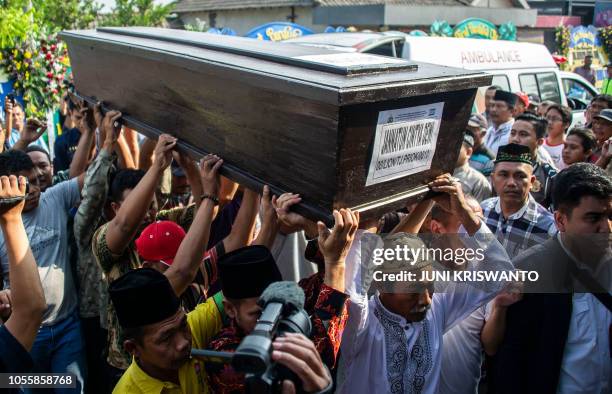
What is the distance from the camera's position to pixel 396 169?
1902mm

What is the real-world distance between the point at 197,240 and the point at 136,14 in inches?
922

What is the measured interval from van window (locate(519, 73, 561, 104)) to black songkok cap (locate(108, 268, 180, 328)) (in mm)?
7428

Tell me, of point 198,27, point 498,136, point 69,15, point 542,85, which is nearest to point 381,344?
point 498,136

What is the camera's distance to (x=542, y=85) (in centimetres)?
827

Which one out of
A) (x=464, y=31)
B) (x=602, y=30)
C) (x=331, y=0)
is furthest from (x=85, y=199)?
(x=602, y=30)

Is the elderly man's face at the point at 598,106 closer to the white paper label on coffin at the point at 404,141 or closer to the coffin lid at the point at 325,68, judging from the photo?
the coffin lid at the point at 325,68

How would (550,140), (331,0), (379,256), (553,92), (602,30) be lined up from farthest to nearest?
1. (602,30)
2. (331,0)
3. (553,92)
4. (550,140)
5. (379,256)

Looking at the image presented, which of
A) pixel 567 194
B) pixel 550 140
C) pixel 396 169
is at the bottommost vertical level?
pixel 550 140

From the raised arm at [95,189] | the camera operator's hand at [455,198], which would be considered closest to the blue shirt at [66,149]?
the raised arm at [95,189]

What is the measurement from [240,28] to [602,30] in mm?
13126

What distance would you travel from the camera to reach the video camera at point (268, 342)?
103 centimetres

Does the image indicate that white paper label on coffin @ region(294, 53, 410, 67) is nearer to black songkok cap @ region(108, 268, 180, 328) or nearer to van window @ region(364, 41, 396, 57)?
black songkok cap @ region(108, 268, 180, 328)

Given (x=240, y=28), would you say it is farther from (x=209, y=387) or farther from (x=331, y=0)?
(x=209, y=387)

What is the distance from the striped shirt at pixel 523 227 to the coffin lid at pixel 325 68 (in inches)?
48.9
